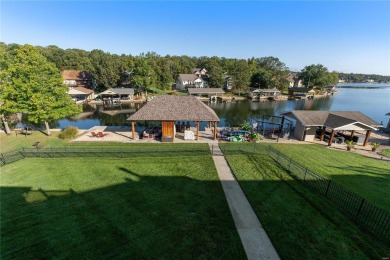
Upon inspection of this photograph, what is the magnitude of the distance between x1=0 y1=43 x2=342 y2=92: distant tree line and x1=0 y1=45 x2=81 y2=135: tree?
1623 inches

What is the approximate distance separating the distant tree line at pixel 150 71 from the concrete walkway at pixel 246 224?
189ft

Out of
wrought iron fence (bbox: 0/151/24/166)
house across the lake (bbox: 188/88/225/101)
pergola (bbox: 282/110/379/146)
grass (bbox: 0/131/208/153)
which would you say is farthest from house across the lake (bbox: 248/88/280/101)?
wrought iron fence (bbox: 0/151/24/166)

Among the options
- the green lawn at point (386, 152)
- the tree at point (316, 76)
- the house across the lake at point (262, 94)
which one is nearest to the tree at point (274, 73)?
the house across the lake at point (262, 94)

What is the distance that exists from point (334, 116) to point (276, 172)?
1552cm

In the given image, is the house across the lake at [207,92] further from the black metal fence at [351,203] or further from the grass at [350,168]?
the black metal fence at [351,203]

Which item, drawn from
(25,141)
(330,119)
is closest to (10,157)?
(25,141)

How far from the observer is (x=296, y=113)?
26.0m

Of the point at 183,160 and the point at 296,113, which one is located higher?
the point at 296,113

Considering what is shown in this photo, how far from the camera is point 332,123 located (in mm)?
23297

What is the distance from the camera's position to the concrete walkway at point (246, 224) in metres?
8.14

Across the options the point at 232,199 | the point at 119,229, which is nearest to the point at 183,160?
the point at 232,199

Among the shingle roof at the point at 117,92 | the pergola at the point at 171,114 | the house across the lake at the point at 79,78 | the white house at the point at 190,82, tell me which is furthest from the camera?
the white house at the point at 190,82

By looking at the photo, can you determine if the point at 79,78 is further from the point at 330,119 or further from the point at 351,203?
the point at 351,203

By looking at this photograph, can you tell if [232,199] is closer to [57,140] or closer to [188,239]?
[188,239]
